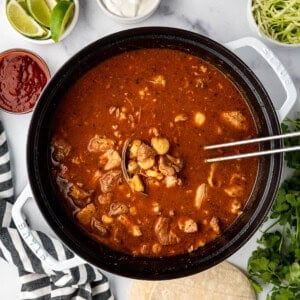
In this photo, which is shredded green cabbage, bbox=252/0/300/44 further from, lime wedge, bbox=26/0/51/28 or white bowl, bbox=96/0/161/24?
lime wedge, bbox=26/0/51/28

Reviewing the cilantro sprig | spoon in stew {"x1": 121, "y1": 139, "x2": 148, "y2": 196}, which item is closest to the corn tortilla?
the cilantro sprig

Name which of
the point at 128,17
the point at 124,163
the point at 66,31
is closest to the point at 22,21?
the point at 66,31

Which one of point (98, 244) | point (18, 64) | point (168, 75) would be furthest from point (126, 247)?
point (18, 64)

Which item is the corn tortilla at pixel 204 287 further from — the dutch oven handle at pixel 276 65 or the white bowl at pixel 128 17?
the white bowl at pixel 128 17

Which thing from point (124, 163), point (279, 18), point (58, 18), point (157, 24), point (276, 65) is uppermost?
point (58, 18)

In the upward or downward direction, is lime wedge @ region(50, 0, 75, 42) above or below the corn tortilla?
above

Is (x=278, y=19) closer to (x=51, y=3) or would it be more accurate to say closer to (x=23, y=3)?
(x=51, y=3)

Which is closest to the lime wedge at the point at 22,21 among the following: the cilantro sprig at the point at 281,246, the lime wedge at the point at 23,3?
the lime wedge at the point at 23,3
